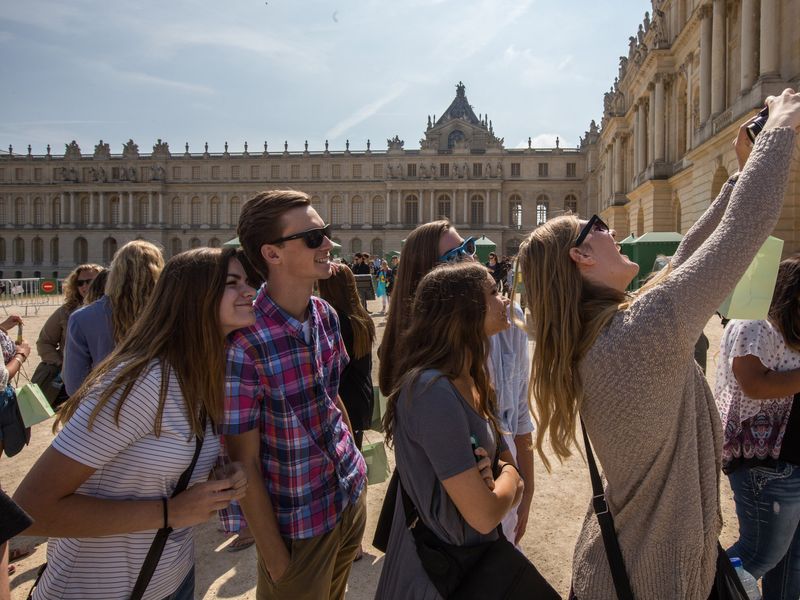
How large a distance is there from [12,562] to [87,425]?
293cm

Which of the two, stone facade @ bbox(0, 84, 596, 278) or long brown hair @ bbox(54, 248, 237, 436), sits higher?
stone facade @ bbox(0, 84, 596, 278)

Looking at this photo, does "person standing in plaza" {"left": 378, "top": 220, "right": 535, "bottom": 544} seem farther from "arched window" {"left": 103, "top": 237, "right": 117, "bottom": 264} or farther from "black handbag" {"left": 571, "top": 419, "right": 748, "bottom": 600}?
"arched window" {"left": 103, "top": 237, "right": 117, "bottom": 264}

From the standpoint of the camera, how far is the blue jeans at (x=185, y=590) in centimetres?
180

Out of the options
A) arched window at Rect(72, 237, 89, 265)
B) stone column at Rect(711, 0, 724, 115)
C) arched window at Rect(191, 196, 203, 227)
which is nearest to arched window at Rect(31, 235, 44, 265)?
arched window at Rect(72, 237, 89, 265)

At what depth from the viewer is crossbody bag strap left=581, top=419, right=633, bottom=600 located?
5.00ft

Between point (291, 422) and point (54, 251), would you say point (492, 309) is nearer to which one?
point (291, 422)

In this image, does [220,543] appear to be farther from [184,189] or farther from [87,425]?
[184,189]

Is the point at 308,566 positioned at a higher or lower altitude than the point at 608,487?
lower

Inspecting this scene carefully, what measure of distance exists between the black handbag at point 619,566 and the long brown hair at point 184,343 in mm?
1206

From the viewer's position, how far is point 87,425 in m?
1.49

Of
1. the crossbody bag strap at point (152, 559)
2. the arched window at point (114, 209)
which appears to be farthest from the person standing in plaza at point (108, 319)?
the arched window at point (114, 209)

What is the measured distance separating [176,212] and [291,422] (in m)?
58.9

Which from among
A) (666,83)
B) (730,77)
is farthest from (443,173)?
(730,77)

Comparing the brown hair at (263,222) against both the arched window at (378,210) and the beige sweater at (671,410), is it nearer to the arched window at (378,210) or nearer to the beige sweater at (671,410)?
the beige sweater at (671,410)
